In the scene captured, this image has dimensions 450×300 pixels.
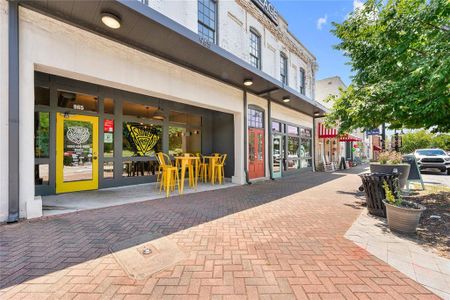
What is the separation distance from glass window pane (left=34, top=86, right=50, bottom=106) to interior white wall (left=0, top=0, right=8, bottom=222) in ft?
7.02

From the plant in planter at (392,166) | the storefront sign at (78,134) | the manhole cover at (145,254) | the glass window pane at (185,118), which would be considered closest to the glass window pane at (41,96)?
the storefront sign at (78,134)

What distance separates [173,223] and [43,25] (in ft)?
15.0

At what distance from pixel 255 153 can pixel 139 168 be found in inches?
187

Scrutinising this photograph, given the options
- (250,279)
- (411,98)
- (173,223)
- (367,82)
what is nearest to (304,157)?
(367,82)

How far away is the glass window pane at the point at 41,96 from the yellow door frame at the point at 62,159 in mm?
425

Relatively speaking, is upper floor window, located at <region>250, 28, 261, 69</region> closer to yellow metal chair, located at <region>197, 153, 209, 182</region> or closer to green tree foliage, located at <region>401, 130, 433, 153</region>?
yellow metal chair, located at <region>197, 153, 209, 182</region>

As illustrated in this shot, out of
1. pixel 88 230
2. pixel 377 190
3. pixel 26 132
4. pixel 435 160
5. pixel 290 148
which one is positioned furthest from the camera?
pixel 435 160

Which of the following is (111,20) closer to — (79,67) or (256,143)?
(79,67)

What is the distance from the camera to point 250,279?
235 cm

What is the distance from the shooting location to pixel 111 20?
4.24 m

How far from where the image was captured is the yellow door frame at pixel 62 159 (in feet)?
19.6

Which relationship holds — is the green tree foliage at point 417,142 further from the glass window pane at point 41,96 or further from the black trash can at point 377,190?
the glass window pane at point 41,96

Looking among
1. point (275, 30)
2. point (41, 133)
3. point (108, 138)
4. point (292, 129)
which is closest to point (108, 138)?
point (108, 138)

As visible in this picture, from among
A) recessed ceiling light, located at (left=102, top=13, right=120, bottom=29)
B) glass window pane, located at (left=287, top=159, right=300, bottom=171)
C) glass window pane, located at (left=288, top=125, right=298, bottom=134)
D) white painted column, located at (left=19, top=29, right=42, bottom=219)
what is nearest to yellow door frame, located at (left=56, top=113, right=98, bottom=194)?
white painted column, located at (left=19, top=29, right=42, bottom=219)
